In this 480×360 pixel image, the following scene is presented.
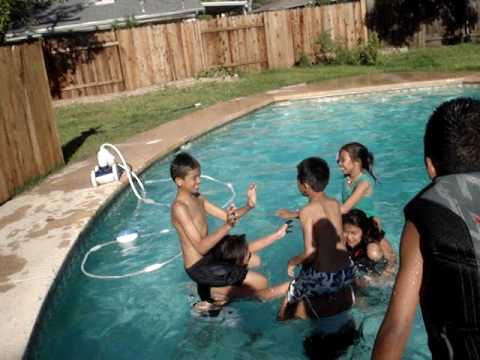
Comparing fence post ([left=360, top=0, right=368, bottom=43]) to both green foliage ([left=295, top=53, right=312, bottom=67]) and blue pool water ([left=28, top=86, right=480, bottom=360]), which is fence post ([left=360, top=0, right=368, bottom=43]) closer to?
green foliage ([left=295, top=53, right=312, bottom=67])

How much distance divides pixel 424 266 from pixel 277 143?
9.83m

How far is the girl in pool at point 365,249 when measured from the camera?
4.93 m

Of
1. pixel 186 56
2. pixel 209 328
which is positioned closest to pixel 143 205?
pixel 209 328

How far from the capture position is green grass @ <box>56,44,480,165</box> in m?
12.8

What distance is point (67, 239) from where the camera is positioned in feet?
19.7

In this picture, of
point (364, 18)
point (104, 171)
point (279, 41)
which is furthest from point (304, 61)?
point (104, 171)

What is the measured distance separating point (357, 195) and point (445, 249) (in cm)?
375

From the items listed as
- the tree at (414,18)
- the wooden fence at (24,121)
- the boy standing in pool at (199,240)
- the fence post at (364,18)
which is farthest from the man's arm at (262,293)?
the tree at (414,18)

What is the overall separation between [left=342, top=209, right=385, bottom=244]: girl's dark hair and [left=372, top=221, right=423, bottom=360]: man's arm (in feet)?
10.5

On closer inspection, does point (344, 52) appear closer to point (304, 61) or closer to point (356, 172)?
point (304, 61)

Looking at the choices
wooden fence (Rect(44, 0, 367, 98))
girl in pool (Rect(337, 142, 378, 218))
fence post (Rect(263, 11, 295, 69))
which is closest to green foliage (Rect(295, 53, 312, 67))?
wooden fence (Rect(44, 0, 367, 98))

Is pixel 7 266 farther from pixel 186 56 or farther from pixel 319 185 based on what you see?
pixel 186 56

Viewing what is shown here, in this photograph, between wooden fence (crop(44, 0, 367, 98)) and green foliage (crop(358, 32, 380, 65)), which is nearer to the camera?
wooden fence (crop(44, 0, 367, 98))

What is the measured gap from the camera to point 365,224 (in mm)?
5035
